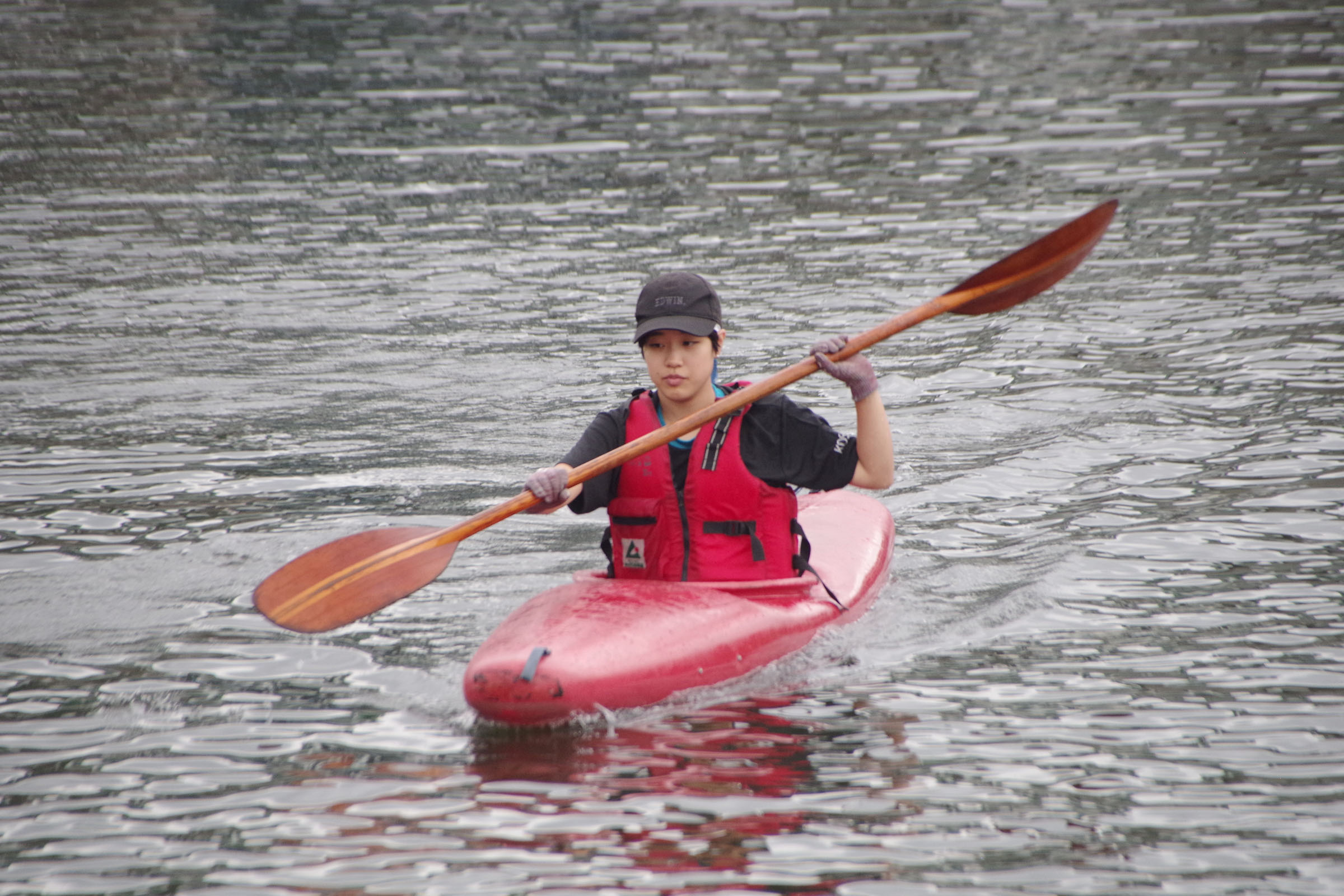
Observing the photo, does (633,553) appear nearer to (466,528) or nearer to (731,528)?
(731,528)

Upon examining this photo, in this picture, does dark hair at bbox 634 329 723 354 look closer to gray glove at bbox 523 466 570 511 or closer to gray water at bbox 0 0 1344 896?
gray glove at bbox 523 466 570 511

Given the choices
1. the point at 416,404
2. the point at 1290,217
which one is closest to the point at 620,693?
the point at 416,404

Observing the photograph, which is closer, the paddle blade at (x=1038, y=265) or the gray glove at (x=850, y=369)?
the gray glove at (x=850, y=369)

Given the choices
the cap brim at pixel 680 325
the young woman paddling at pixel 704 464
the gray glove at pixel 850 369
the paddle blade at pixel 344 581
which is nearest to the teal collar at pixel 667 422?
the young woman paddling at pixel 704 464

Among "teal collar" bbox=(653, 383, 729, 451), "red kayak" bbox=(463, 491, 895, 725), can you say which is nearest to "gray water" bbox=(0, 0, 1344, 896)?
"red kayak" bbox=(463, 491, 895, 725)

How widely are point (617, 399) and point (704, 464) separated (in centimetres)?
348

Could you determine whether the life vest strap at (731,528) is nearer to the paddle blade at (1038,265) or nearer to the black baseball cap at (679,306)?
the black baseball cap at (679,306)

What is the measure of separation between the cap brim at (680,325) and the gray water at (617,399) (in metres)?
1.20

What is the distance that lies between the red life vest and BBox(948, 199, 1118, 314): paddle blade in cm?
100

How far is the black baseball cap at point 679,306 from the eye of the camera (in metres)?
5.01

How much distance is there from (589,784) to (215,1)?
26176mm

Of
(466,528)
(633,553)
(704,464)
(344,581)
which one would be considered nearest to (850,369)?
(704,464)

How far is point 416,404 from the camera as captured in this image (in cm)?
865

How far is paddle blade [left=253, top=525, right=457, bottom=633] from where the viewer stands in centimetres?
513
